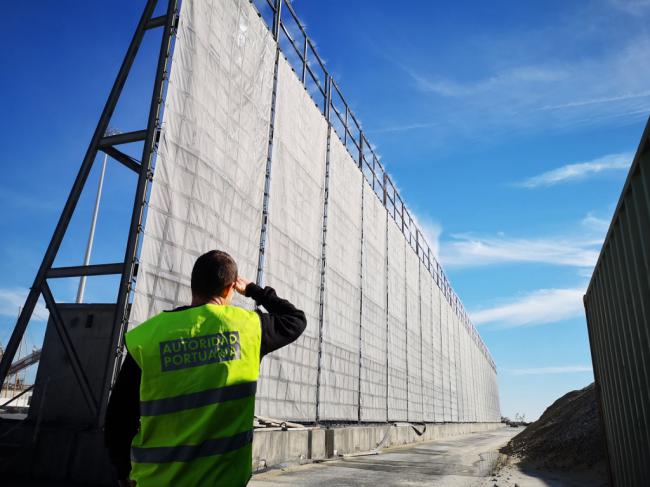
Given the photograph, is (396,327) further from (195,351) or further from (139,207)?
(195,351)

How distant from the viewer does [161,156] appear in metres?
9.34

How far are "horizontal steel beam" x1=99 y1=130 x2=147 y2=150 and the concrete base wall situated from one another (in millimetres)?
6272

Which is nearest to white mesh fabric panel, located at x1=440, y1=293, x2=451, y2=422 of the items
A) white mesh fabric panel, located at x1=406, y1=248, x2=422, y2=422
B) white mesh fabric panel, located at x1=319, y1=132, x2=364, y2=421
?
white mesh fabric panel, located at x1=406, y1=248, x2=422, y2=422

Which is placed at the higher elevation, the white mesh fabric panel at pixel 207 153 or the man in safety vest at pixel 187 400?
the white mesh fabric panel at pixel 207 153

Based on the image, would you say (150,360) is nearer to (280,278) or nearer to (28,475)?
(28,475)

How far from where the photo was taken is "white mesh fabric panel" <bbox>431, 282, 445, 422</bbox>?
34906 mm

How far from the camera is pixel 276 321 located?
101 inches

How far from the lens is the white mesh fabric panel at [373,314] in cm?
2041

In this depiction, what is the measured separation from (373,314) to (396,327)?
4158 mm

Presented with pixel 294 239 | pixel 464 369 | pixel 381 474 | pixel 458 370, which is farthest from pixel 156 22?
pixel 464 369

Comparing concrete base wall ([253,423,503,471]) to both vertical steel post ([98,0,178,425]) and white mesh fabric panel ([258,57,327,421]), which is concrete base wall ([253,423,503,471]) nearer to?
white mesh fabric panel ([258,57,327,421])

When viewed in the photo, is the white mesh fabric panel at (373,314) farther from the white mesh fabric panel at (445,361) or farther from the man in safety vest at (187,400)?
the man in safety vest at (187,400)

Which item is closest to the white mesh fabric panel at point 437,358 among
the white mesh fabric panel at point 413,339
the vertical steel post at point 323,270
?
the white mesh fabric panel at point 413,339

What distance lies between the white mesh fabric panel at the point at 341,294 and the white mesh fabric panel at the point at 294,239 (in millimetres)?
1002
